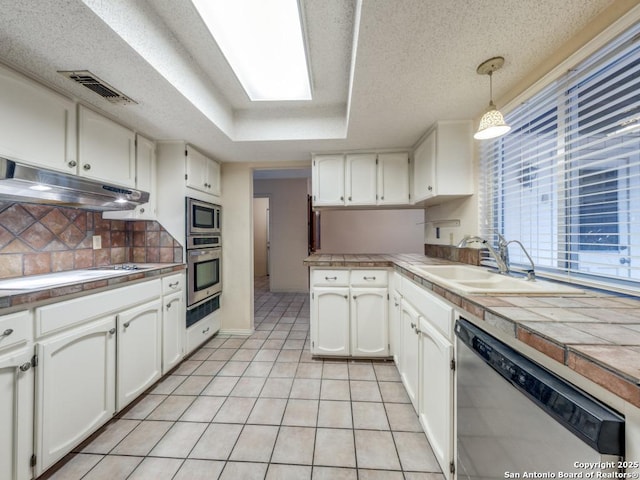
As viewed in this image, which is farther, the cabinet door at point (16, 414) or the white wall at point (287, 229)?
the white wall at point (287, 229)

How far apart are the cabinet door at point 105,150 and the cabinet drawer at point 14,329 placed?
96cm

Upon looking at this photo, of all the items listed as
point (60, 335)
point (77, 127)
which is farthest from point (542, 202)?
point (77, 127)

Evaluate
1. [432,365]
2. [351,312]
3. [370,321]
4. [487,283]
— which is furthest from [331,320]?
[487,283]

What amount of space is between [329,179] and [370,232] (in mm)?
2827

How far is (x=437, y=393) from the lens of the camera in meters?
1.27

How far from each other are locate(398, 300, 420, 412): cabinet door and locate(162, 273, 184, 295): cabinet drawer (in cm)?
181

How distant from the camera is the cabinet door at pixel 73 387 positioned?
1.19 m

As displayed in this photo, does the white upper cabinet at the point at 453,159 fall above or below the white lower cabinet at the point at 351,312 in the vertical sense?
above

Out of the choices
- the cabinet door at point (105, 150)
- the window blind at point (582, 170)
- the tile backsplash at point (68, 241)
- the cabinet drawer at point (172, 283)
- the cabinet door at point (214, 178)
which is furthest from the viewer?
the cabinet door at point (214, 178)

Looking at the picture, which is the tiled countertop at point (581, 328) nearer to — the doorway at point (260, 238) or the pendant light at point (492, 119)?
the pendant light at point (492, 119)

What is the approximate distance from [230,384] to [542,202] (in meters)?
2.35

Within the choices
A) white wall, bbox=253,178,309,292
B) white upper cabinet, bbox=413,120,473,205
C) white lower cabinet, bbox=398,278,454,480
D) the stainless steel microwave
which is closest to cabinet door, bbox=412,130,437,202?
white upper cabinet, bbox=413,120,473,205

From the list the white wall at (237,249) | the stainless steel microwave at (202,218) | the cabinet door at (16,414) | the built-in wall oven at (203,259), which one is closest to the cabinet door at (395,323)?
the white wall at (237,249)

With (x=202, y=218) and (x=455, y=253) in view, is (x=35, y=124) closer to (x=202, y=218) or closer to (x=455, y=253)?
(x=202, y=218)
